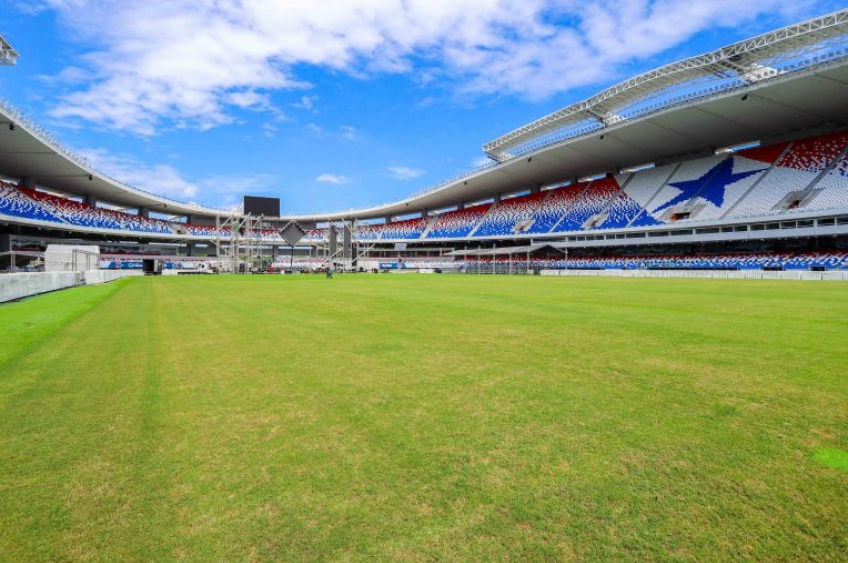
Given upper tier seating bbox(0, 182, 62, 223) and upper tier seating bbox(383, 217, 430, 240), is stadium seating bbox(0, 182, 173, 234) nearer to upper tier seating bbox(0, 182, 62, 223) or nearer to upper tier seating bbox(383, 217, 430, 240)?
upper tier seating bbox(0, 182, 62, 223)

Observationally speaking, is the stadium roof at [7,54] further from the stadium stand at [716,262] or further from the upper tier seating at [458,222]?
the upper tier seating at [458,222]

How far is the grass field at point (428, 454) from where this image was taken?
1.85m

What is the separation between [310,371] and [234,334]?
3.22 m

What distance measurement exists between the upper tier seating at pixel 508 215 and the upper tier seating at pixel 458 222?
224 centimetres

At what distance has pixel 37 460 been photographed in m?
2.58

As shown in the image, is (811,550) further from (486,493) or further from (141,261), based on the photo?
(141,261)

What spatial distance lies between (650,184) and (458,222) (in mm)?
32575

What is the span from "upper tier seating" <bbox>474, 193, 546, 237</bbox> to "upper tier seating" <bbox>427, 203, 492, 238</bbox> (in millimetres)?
2244

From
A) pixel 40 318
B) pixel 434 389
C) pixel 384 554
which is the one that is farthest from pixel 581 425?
pixel 40 318

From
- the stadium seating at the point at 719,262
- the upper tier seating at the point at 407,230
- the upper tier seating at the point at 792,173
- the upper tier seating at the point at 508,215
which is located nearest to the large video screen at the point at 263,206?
the upper tier seating at the point at 407,230

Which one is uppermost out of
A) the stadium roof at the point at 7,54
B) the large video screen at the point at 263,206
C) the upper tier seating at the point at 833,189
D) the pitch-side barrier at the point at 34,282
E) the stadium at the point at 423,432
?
the stadium roof at the point at 7,54

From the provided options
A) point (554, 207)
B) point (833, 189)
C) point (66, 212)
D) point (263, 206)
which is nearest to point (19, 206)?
point (66, 212)

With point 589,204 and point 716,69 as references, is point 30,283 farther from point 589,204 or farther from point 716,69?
point 589,204

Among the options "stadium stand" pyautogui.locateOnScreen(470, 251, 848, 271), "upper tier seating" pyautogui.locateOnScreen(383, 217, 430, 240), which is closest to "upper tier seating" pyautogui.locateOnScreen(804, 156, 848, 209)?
"stadium stand" pyautogui.locateOnScreen(470, 251, 848, 271)
